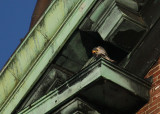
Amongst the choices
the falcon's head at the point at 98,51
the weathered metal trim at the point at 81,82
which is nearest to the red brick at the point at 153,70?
the weathered metal trim at the point at 81,82

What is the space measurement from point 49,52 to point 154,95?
1.75 m

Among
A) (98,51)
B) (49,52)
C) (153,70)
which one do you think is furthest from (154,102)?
(49,52)

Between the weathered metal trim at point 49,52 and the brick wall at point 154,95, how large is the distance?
4.00 ft

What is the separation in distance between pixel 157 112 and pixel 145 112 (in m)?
0.28

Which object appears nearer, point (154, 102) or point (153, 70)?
point (154, 102)

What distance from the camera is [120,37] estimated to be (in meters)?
9.07

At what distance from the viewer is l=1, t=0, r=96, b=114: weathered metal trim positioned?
9.35m

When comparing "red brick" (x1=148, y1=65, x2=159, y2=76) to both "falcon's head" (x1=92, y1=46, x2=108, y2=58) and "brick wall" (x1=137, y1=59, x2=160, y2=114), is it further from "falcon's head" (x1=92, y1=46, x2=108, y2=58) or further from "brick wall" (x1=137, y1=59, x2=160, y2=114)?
"falcon's head" (x1=92, y1=46, x2=108, y2=58)

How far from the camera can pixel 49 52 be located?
31.4 ft

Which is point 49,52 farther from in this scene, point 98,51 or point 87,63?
point 98,51

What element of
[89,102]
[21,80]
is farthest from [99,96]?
[21,80]

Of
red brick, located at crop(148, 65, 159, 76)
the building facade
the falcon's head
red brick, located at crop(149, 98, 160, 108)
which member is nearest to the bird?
the falcon's head

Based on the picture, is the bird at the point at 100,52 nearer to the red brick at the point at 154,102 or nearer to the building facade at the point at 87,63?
the building facade at the point at 87,63

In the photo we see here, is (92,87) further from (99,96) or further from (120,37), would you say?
(120,37)
